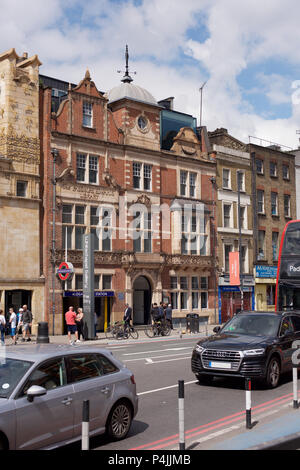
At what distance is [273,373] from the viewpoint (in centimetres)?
1332

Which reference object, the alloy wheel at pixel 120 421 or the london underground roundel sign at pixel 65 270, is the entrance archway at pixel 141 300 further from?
the alloy wheel at pixel 120 421

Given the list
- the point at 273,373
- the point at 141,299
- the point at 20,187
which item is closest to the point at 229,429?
the point at 273,373

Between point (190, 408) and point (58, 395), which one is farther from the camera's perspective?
point (190, 408)

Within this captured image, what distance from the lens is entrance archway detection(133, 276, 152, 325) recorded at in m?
39.5

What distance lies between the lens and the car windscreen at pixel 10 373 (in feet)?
23.8

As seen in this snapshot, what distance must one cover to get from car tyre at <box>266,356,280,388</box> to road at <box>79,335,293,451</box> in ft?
0.59

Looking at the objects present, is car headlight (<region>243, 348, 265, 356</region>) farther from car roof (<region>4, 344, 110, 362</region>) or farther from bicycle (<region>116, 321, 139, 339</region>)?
bicycle (<region>116, 321, 139, 339</region>)

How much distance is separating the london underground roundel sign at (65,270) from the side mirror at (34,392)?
2444 cm

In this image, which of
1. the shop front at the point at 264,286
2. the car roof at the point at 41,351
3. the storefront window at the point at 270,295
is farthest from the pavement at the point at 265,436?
the storefront window at the point at 270,295

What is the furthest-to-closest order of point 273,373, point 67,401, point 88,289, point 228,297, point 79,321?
point 228,297 → point 88,289 → point 79,321 → point 273,373 → point 67,401

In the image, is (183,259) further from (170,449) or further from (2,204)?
(170,449)

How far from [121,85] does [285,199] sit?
20037mm

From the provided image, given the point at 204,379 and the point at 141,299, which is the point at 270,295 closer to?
the point at 141,299

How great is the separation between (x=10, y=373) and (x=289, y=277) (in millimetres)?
15183
